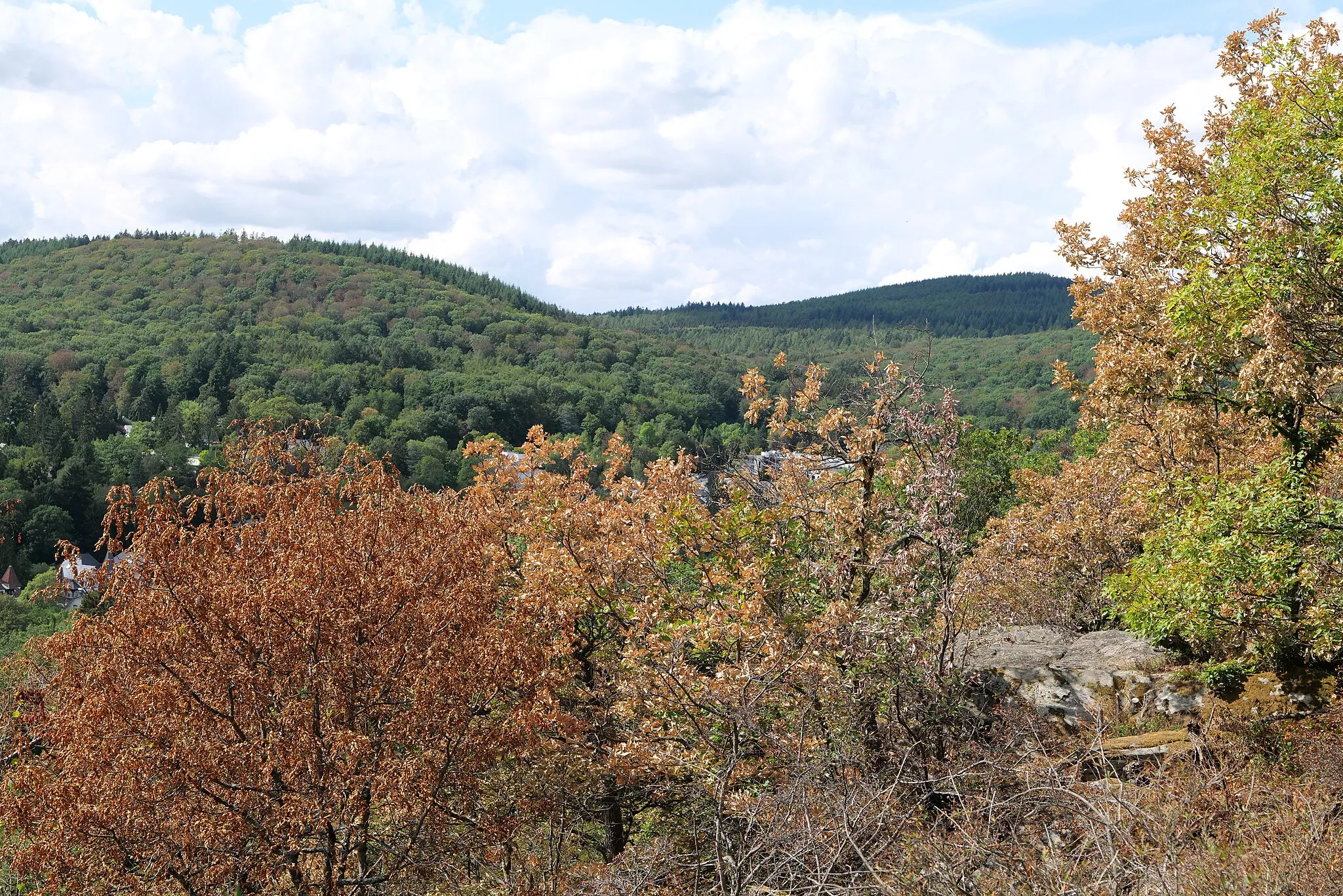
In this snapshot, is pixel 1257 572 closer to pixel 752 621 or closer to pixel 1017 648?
pixel 1017 648

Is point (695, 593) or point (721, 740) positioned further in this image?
point (695, 593)

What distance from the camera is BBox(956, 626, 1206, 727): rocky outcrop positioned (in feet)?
44.3

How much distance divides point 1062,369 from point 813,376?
24.5ft

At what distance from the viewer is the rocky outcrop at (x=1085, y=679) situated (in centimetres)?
1351

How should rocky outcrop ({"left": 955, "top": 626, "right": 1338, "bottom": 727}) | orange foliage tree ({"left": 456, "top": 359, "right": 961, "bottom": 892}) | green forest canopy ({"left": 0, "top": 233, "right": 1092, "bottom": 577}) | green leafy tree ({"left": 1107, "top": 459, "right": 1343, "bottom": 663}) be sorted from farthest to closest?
green forest canopy ({"left": 0, "top": 233, "right": 1092, "bottom": 577}) → rocky outcrop ({"left": 955, "top": 626, "right": 1338, "bottom": 727}) → green leafy tree ({"left": 1107, "top": 459, "right": 1343, "bottom": 663}) → orange foliage tree ({"left": 456, "top": 359, "right": 961, "bottom": 892})

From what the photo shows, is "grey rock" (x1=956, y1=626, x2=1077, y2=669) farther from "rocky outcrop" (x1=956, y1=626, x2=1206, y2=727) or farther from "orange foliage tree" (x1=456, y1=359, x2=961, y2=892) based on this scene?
"orange foliage tree" (x1=456, y1=359, x2=961, y2=892)

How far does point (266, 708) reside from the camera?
10.0m

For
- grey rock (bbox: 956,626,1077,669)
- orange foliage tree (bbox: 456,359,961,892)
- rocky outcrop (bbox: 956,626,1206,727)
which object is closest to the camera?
orange foliage tree (bbox: 456,359,961,892)

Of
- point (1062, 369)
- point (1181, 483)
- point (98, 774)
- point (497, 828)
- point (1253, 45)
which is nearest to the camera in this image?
point (98, 774)

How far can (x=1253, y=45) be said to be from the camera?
15359 millimetres

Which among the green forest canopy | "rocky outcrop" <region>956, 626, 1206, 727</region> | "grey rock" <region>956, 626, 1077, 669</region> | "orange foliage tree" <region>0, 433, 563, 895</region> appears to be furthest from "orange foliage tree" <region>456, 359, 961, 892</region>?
the green forest canopy

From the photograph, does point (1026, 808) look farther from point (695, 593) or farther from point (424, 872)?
point (424, 872)

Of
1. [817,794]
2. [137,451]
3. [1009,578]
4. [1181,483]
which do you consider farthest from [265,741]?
[137,451]

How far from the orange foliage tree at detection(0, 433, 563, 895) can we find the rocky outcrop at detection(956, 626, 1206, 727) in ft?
22.6
